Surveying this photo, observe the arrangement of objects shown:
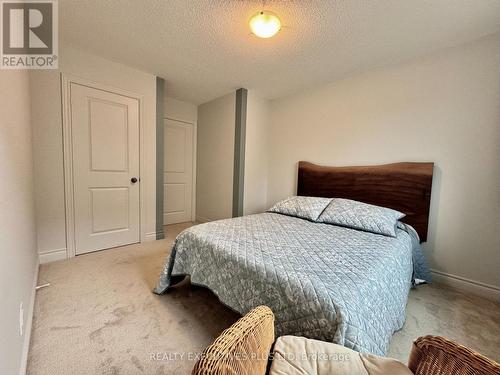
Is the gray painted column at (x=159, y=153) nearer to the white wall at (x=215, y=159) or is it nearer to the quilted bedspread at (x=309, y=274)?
the white wall at (x=215, y=159)

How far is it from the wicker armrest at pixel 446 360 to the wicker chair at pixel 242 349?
1.68ft

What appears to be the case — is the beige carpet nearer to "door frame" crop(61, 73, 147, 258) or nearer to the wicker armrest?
"door frame" crop(61, 73, 147, 258)

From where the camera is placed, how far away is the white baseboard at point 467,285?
6.10 feet

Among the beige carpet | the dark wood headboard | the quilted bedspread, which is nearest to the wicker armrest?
the quilted bedspread

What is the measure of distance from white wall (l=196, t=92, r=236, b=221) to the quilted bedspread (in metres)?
1.66

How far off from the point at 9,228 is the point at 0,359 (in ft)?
1.92

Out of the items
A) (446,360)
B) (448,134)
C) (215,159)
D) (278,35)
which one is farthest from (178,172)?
(446,360)

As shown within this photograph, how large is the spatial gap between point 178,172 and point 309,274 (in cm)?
353

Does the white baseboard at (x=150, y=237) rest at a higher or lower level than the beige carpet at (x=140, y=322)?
higher

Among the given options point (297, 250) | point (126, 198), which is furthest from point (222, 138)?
point (297, 250)

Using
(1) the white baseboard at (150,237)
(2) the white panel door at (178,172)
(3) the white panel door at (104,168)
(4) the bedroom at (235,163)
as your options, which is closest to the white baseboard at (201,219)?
(2) the white panel door at (178,172)

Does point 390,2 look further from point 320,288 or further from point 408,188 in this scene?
point 320,288

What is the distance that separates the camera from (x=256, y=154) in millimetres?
3531

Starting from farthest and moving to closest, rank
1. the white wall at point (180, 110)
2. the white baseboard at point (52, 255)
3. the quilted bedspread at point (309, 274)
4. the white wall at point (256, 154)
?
the white wall at point (180, 110) < the white wall at point (256, 154) < the white baseboard at point (52, 255) < the quilted bedspread at point (309, 274)
